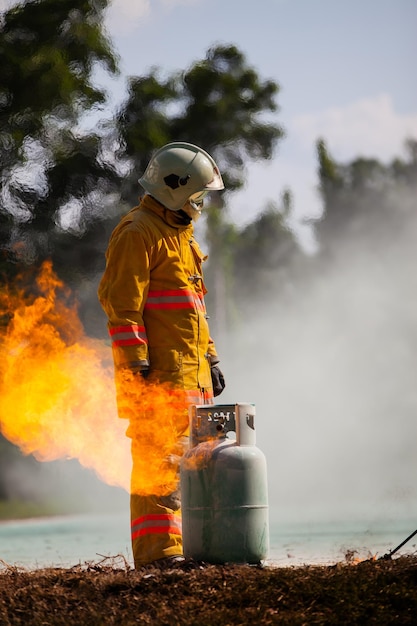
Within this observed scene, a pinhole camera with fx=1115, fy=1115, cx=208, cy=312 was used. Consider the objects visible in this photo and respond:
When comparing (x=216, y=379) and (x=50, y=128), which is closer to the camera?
(x=216, y=379)

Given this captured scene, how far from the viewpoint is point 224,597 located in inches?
186

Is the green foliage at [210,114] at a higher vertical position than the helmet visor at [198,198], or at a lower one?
higher

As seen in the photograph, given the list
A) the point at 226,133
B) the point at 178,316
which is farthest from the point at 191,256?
the point at 226,133

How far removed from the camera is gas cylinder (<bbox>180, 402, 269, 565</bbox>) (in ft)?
18.2

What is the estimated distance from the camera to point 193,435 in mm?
5816

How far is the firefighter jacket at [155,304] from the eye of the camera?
5977 mm

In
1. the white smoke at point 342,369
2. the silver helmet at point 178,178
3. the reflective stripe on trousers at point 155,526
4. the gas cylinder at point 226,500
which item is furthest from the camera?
the white smoke at point 342,369

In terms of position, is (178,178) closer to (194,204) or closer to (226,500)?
(194,204)

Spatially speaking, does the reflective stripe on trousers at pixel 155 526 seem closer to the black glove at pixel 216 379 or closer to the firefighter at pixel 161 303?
the firefighter at pixel 161 303

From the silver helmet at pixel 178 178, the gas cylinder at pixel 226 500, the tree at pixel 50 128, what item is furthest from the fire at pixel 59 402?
the tree at pixel 50 128

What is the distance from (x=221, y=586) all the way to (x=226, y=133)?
14.5 meters

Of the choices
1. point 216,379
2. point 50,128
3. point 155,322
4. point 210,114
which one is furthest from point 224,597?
point 210,114

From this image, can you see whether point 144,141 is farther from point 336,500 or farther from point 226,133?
point 336,500

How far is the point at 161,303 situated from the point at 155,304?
1.4 inches
